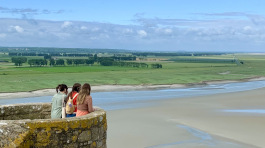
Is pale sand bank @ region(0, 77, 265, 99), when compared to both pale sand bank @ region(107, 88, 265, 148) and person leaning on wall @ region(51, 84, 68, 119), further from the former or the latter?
person leaning on wall @ region(51, 84, 68, 119)

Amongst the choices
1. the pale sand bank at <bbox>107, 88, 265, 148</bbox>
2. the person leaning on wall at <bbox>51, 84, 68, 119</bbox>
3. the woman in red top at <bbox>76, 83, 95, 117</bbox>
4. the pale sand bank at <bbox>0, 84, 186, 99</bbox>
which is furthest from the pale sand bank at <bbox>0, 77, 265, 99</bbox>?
the woman in red top at <bbox>76, 83, 95, 117</bbox>

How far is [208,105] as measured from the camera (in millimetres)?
27828

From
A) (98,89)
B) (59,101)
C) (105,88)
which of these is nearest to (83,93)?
(59,101)

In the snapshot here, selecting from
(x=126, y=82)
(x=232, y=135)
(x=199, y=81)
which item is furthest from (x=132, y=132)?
(x=199, y=81)

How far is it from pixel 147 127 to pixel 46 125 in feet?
43.4

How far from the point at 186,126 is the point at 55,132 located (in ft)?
46.4

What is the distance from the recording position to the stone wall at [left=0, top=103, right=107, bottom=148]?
5.33 metres

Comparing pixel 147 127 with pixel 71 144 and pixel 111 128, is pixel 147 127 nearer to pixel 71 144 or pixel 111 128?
pixel 111 128

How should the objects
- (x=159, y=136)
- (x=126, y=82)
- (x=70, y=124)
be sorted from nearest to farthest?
(x=70, y=124)
(x=159, y=136)
(x=126, y=82)

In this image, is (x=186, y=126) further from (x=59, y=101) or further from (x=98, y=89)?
(x=98, y=89)

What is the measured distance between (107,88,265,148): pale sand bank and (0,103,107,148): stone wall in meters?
8.34

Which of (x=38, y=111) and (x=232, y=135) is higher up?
(x=38, y=111)

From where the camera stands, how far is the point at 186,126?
19078 millimetres

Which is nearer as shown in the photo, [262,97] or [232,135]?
[232,135]
